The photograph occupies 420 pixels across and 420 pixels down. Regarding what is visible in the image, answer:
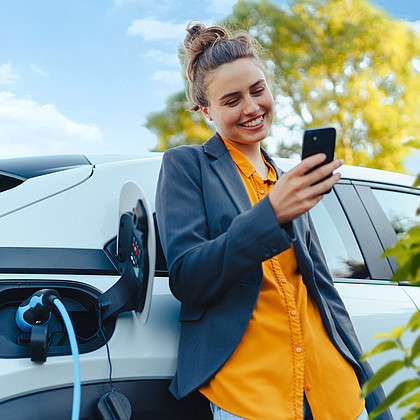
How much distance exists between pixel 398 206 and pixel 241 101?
4.13 ft

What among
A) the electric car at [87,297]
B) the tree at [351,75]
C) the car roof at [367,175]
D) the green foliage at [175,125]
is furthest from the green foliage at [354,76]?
the electric car at [87,297]

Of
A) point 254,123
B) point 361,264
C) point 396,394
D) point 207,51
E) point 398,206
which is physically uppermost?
point 207,51

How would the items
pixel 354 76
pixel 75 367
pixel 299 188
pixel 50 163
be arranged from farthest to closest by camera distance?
pixel 354 76, pixel 50 163, pixel 75 367, pixel 299 188

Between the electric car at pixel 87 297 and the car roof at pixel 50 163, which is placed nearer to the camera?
the electric car at pixel 87 297

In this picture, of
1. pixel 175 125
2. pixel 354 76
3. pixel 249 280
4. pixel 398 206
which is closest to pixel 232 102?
pixel 249 280

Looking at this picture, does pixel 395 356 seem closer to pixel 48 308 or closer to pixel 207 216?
pixel 207 216

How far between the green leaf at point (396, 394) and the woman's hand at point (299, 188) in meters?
0.59

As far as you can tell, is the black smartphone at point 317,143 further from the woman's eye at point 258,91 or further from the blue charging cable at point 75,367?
the blue charging cable at point 75,367

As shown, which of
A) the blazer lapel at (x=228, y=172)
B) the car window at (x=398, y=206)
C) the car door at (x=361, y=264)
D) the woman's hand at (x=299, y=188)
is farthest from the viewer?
the car window at (x=398, y=206)

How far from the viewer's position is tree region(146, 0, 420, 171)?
51.7 ft

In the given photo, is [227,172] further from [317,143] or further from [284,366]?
[284,366]

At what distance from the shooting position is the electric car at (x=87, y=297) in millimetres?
1395

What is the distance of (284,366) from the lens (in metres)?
1.41

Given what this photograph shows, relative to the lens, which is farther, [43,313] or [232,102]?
[232,102]
